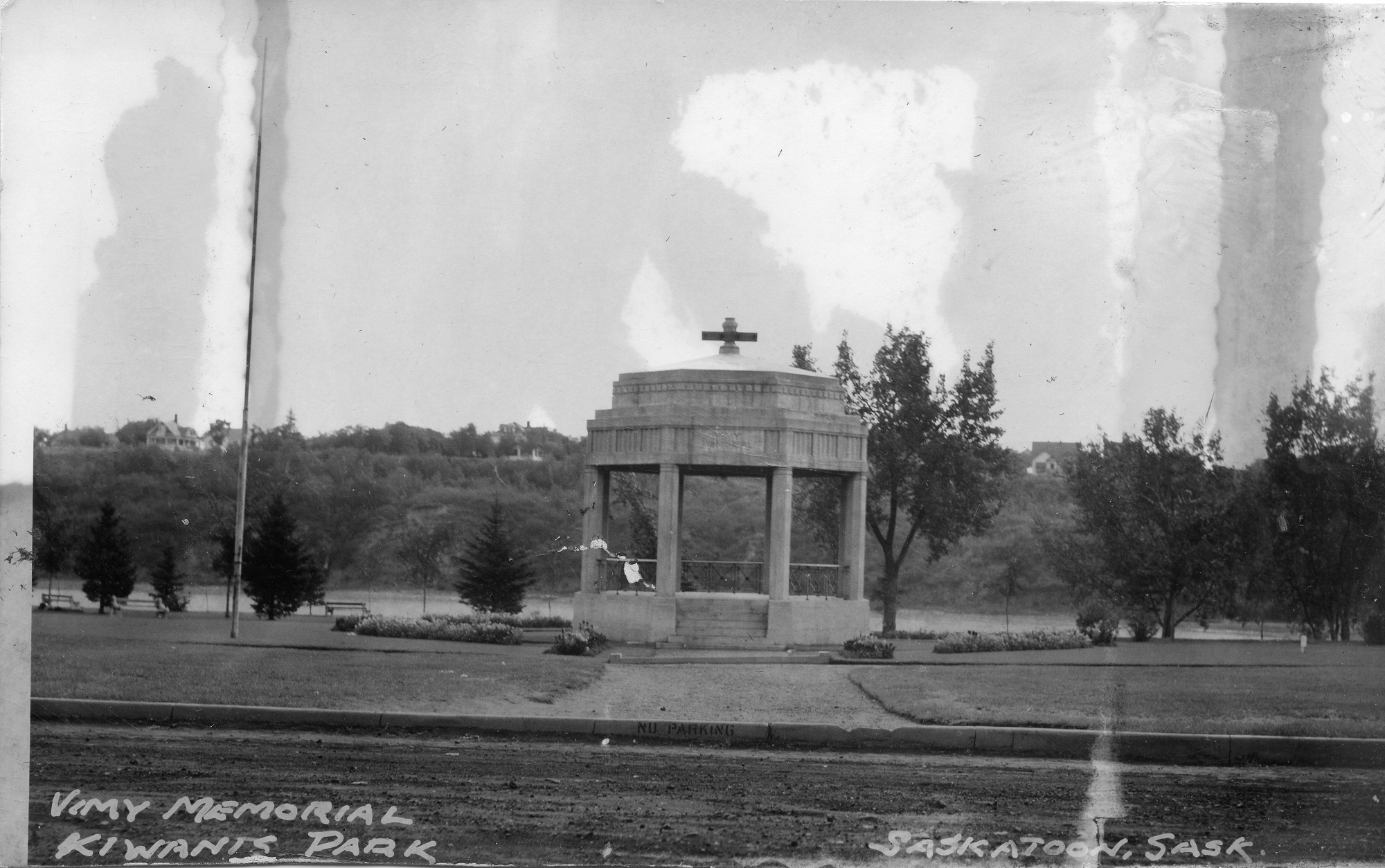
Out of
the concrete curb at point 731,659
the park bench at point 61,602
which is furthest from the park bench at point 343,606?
the concrete curb at point 731,659

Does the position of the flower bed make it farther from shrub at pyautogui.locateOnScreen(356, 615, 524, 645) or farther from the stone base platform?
the stone base platform

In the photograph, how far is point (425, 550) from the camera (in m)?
31.1

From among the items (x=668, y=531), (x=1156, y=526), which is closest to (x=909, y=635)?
(x=1156, y=526)

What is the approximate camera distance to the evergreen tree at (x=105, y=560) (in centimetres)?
1945

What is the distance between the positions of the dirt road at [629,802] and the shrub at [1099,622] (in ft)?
40.6

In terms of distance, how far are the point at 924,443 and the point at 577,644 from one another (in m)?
12.5

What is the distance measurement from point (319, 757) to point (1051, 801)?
7078 millimetres

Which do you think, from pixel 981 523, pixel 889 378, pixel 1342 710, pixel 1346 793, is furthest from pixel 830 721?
pixel 981 523

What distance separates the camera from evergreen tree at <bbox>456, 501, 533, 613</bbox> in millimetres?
28000

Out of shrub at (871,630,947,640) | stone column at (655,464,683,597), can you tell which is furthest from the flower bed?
shrub at (871,630,947,640)

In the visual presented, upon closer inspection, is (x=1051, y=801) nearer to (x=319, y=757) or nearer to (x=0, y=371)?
(x=319, y=757)

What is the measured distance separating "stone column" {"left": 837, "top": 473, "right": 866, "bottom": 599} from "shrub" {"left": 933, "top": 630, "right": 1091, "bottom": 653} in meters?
2.19

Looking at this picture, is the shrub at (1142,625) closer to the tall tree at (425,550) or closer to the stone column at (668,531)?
the stone column at (668,531)

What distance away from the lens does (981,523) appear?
101ft
